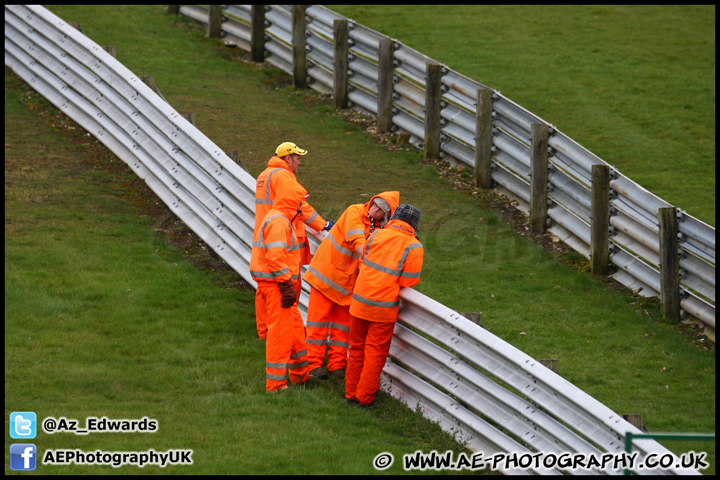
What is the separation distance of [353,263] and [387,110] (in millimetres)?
6860

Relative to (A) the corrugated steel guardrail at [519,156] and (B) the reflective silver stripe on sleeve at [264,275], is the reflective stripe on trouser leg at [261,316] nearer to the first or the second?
(B) the reflective silver stripe on sleeve at [264,275]

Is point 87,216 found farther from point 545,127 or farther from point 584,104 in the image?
point 584,104

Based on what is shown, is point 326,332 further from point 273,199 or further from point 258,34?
point 258,34

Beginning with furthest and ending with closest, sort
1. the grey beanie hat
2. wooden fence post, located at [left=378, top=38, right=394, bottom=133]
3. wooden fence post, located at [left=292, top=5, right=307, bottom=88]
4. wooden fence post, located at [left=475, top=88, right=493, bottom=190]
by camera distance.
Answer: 1. wooden fence post, located at [left=292, top=5, right=307, bottom=88]
2. wooden fence post, located at [left=378, top=38, right=394, bottom=133]
3. wooden fence post, located at [left=475, top=88, right=493, bottom=190]
4. the grey beanie hat

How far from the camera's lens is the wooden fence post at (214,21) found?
1773 cm

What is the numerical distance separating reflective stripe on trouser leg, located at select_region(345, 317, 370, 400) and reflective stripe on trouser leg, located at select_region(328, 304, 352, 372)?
0.55m

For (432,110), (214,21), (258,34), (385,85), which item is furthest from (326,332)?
(214,21)

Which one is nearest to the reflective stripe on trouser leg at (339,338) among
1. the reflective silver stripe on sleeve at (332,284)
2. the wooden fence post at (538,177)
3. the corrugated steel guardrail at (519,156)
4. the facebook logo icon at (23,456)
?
the reflective silver stripe on sleeve at (332,284)

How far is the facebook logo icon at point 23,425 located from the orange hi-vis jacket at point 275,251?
226cm

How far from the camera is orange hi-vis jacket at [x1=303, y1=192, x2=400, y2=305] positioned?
24.0 ft

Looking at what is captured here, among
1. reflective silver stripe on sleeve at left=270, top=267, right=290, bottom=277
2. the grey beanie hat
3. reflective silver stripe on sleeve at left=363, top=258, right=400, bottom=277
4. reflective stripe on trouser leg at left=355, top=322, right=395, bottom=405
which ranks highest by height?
the grey beanie hat

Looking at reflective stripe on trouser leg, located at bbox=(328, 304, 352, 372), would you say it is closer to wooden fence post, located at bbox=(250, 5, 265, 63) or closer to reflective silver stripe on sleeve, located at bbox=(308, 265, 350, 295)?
reflective silver stripe on sleeve, located at bbox=(308, 265, 350, 295)

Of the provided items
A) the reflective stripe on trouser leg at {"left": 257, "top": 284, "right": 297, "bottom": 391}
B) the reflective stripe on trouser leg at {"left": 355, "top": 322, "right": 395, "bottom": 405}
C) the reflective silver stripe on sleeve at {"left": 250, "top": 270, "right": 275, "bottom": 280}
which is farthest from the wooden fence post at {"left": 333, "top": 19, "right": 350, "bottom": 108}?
the reflective stripe on trouser leg at {"left": 355, "top": 322, "right": 395, "bottom": 405}

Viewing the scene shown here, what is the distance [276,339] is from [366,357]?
832 millimetres
